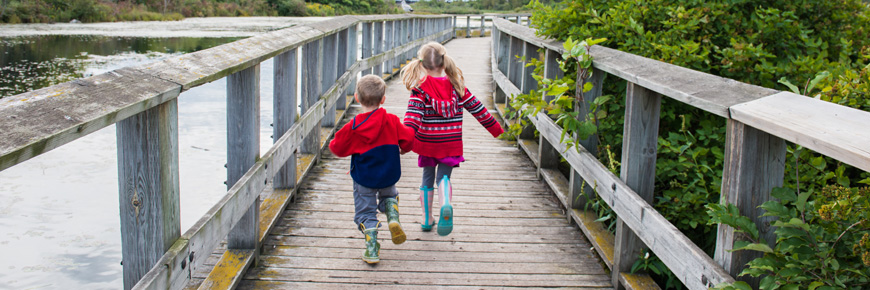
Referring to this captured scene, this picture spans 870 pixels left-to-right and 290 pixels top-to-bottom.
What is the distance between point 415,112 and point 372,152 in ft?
1.34

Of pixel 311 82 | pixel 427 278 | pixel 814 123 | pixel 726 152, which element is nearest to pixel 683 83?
pixel 726 152

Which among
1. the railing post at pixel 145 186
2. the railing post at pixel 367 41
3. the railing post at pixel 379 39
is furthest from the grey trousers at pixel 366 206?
the railing post at pixel 379 39

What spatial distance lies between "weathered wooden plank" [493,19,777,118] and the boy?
107 centimetres

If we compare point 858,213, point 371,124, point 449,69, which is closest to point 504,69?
point 449,69

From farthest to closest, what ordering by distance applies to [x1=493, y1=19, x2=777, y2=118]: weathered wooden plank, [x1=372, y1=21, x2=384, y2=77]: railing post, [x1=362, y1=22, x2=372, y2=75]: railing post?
[x1=372, y1=21, x2=384, y2=77]: railing post → [x1=362, y1=22, x2=372, y2=75]: railing post → [x1=493, y1=19, x2=777, y2=118]: weathered wooden plank

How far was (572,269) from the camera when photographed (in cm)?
364

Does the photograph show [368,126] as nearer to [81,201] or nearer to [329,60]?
[329,60]

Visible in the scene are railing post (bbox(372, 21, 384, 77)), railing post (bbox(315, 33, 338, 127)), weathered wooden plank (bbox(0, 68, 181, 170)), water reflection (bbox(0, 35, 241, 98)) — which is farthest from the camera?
water reflection (bbox(0, 35, 241, 98))

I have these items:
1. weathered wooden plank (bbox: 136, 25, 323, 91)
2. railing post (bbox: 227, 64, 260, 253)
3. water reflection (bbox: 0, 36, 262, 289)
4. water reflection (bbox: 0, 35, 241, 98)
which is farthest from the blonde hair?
water reflection (bbox: 0, 35, 241, 98)

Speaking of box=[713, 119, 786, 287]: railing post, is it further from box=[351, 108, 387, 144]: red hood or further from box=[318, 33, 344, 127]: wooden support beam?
box=[318, 33, 344, 127]: wooden support beam

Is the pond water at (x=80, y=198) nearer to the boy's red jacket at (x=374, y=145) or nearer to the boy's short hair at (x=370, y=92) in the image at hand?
the boy's red jacket at (x=374, y=145)

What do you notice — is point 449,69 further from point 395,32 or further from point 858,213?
point 395,32

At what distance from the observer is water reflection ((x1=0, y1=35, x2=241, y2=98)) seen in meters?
11.8

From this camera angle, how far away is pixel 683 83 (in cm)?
266
